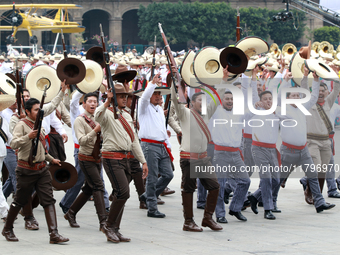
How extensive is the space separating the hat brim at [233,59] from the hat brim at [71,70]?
171cm

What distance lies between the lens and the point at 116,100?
6.55 metres

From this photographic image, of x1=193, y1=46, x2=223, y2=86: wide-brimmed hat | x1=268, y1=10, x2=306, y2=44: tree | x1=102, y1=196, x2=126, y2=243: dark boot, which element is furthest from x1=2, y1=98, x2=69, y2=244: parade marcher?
x1=268, y1=10, x2=306, y2=44: tree

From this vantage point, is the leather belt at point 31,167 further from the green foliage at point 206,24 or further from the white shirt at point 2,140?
the green foliage at point 206,24

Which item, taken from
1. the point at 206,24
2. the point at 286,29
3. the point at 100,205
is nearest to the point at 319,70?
the point at 100,205

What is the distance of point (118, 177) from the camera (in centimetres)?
666

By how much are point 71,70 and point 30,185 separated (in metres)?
1.47

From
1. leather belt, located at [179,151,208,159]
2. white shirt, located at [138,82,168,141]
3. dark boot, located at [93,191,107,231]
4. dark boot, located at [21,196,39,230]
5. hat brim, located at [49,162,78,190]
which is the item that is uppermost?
white shirt, located at [138,82,168,141]

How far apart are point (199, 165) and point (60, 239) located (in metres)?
1.84

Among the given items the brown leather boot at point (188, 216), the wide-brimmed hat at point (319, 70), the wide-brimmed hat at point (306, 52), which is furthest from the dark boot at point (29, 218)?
the wide-brimmed hat at point (306, 52)

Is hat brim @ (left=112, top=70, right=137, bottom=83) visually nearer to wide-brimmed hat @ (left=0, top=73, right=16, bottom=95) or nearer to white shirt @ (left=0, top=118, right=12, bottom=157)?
wide-brimmed hat @ (left=0, top=73, right=16, bottom=95)

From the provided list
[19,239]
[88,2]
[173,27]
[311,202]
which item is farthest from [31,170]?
[88,2]

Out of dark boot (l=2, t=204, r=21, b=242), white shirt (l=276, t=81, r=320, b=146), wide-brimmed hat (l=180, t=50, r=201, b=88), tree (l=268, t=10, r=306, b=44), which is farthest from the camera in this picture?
tree (l=268, t=10, r=306, b=44)

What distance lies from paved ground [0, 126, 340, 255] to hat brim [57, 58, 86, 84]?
5.92 ft

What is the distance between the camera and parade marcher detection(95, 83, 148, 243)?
6.62 metres
